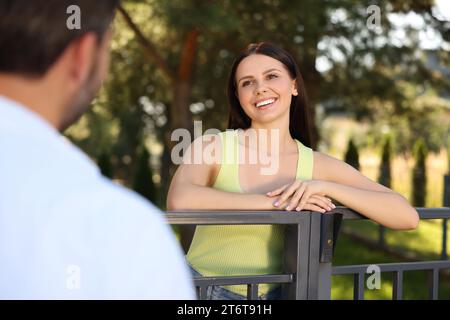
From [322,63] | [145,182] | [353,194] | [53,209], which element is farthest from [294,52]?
[53,209]

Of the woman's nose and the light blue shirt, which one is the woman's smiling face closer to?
the woman's nose

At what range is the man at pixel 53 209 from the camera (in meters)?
0.64

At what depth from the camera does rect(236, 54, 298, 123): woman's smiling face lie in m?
2.30

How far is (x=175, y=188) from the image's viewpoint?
2.09 metres

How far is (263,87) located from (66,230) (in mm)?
1724

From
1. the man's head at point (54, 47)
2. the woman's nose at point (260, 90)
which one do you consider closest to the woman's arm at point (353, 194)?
the woman's nose at point (260, 90)

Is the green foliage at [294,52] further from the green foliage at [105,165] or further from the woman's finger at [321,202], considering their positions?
the woman's finger at [321,202]

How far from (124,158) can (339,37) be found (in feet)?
49.0

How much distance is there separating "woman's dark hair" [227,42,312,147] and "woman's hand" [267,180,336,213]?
489 mm

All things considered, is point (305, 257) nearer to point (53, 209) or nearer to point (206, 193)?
point (206, 193)

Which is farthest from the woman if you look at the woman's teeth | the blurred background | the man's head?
the blurred background

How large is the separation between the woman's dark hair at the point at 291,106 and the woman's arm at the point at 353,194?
0.21m

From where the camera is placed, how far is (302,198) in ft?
6.43
